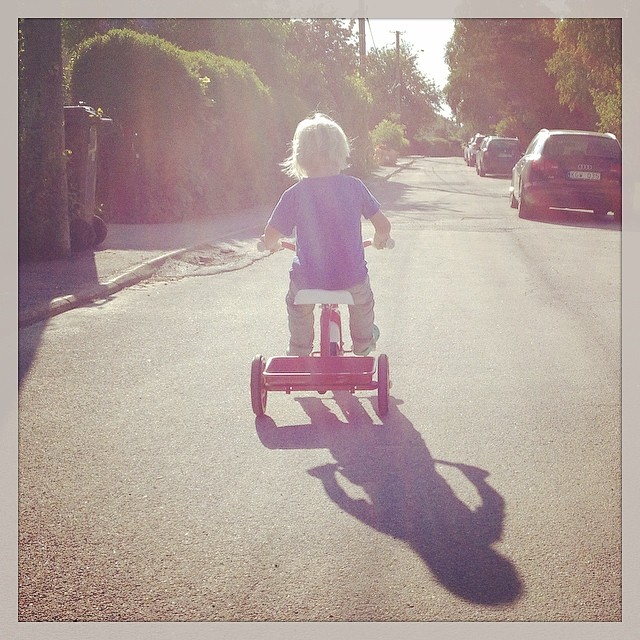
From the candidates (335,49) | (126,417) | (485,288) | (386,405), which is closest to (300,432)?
(386,405)

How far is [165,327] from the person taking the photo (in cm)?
834

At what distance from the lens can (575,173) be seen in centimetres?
1834

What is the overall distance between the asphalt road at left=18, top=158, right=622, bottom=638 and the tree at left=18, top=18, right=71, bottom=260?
254 centimetres

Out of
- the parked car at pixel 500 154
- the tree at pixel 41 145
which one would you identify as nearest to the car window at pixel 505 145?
the parked car at pixel 500 154

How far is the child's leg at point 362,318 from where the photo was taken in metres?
5.59

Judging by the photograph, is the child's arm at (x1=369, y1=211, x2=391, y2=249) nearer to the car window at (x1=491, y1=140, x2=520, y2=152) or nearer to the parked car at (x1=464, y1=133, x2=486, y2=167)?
the car window at (x1=491, y1=140, x2=520, y2=152)

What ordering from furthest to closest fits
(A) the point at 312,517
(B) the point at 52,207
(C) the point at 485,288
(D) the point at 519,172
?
(D) the point at 519,172 < (B) the point at 52,207 < (C) the point at 485,288 < (A) the point at 312,517

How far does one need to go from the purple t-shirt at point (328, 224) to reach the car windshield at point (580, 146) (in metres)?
13.9

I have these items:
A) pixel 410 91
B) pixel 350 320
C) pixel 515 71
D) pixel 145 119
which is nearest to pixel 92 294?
pixel 350 320

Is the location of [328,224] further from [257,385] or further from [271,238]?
[257,385]

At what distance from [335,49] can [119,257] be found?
113ft

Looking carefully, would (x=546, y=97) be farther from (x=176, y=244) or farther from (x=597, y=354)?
(x=597, y=354)

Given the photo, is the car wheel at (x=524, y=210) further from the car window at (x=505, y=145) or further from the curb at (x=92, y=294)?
the car window at (x=505, y=145)

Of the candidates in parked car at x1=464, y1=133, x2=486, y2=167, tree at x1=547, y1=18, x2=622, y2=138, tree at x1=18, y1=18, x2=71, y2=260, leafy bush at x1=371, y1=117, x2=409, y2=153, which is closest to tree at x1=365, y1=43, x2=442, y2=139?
leafy bush at x1=371, y1=117, x2=409, y2=153
